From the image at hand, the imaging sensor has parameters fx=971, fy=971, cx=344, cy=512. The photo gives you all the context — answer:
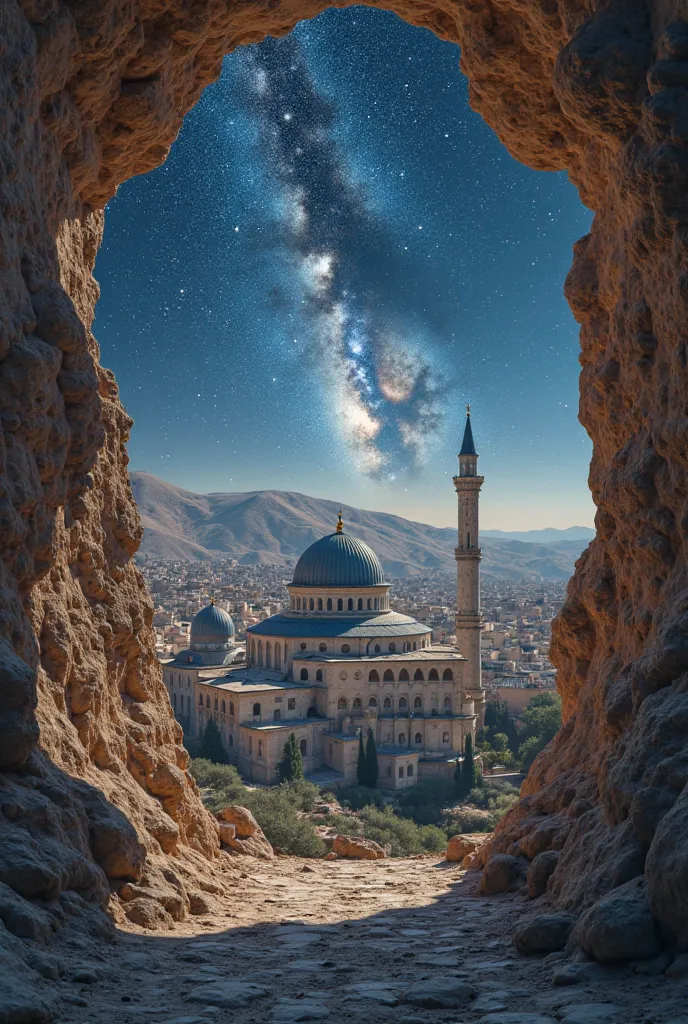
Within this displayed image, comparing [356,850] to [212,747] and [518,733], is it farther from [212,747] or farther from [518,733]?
[518,733]

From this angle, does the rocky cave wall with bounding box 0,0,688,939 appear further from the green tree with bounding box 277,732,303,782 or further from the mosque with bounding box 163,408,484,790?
the mosque with bounding box 163,408,484,790

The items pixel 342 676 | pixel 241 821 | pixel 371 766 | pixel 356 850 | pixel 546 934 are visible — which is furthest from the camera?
pixel 342 676

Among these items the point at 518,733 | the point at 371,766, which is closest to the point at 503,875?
the point at 371,766

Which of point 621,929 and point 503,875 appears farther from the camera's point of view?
point 503,875

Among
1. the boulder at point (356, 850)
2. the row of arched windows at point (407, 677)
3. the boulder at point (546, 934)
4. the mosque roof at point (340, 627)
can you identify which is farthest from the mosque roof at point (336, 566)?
the boulder at point (546, 934)

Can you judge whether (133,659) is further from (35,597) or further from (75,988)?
(75,988)

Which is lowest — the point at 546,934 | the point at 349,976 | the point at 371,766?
the point at 371,766
